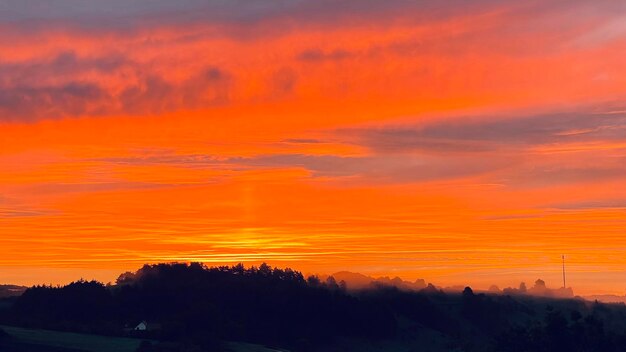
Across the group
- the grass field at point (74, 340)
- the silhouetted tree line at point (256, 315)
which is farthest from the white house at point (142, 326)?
the grass field at point (74, 340)

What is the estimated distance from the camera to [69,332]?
118875 mm

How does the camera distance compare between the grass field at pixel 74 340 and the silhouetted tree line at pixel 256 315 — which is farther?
the silhouetted tree line at pixel 256 315

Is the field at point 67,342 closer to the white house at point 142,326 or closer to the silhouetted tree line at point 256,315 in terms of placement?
the silhouetted tree line at point 256,315

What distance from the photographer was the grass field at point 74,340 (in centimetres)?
10794

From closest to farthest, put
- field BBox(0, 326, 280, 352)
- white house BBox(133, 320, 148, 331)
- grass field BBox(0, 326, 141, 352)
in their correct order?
field BBox(0, 326, 280, 352) < grass field BBox(0, 326, 141, 352) < white house BBox(133, 320, 148, 331)

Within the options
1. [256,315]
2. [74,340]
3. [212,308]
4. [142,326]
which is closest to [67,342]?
[74,340]

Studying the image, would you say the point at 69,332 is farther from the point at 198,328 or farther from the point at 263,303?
the point at 263,303

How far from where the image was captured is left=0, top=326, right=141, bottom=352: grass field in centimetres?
10794

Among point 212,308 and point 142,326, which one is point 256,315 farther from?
point 142,326

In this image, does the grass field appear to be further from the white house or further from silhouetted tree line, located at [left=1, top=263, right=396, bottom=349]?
the white house

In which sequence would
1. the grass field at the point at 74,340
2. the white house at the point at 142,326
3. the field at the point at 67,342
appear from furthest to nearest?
the white house at the point at 142,326
the grass field at the point at 74,340
the field at the point at 67,342

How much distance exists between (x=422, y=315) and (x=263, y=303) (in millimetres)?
38734

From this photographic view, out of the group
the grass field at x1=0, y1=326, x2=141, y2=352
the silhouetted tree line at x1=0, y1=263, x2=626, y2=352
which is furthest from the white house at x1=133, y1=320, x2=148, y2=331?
the grass field at x1=0, y1=326, x2=141, y2=352

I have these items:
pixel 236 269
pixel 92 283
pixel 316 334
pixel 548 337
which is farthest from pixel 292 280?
pixel 548 337
